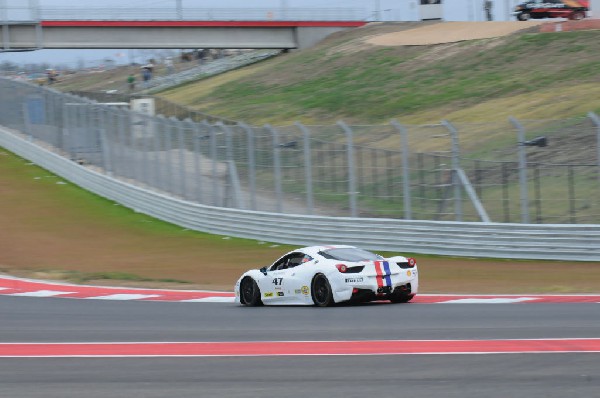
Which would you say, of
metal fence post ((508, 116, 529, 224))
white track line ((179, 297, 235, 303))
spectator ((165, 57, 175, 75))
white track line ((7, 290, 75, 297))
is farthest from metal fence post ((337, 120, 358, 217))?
spectator ((165, 57, 175, 75))

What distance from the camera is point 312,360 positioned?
10.0 metres

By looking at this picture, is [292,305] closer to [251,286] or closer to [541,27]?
[251,286]

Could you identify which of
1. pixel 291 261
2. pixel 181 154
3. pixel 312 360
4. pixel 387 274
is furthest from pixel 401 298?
pixel 181 154

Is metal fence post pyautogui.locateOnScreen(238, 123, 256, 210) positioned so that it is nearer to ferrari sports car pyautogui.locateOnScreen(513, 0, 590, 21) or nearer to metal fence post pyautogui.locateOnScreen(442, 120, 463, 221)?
metal fence post pyautogui.locateOnScreen(442, 120, 463, 221)

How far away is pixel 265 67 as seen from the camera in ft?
229

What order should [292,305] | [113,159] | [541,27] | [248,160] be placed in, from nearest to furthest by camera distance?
[292,305] → [248,160] → [113,159] → [541,27]

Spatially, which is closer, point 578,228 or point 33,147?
point 578,228

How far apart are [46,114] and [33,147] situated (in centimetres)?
186

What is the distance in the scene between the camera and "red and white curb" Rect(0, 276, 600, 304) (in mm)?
15477

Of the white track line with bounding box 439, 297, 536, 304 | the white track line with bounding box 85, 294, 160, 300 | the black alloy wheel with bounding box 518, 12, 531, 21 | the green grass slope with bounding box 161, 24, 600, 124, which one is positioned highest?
the black alloy wheel with bounding box 518, 12, 531, 21

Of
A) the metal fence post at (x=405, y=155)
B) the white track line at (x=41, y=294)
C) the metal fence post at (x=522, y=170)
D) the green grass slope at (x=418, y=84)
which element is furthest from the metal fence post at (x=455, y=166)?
the green grass slope at (x=418, y=84)

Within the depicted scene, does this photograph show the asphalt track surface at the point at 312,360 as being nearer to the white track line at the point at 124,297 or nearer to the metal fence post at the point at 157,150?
the white track line at the point at 124,297

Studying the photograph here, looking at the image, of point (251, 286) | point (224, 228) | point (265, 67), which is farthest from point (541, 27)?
Result: point (251, 286)

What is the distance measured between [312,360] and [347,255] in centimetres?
565
